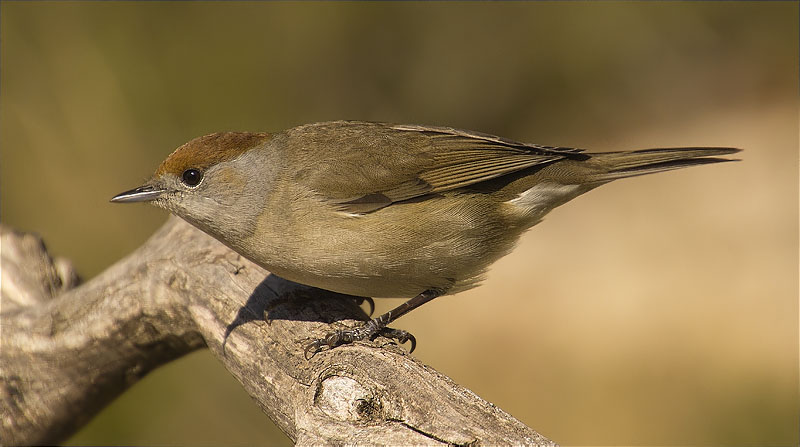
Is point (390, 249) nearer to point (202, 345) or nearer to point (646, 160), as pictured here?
point (202, 345)

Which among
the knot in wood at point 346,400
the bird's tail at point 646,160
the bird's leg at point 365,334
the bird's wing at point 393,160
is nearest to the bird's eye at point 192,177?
the bird's wing at point 393,160

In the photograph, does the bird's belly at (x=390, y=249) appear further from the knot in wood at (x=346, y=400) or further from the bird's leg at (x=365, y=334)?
the knot in wood at (x=346, y=400)

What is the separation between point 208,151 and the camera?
417 cm

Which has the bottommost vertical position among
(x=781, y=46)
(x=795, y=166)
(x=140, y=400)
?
(x=140, y=400)

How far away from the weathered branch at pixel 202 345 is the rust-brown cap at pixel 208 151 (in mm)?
656

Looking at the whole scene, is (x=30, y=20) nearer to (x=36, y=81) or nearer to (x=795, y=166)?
(x=36, y=81)

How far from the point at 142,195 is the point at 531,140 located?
7165mm

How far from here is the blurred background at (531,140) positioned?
7500 mm

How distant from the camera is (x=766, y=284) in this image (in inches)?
336

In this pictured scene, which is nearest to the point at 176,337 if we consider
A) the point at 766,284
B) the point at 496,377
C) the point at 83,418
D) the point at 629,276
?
the point at 83,418

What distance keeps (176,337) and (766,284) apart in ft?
21.6

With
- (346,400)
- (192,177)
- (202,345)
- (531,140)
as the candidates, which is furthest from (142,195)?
(531,140)

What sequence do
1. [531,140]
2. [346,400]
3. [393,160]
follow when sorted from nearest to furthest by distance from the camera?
[346,400] < [393,160] < [531,140]

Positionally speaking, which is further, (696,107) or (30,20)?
(696,107)
